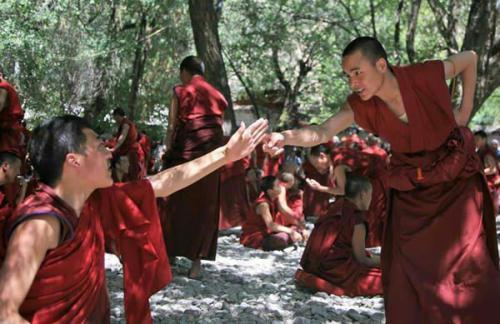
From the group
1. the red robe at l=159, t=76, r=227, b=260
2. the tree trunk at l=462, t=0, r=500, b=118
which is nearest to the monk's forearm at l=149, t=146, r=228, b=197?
the red robe at l=159, t=76, r=227, b=260

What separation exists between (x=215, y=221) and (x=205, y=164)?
2.94 metres

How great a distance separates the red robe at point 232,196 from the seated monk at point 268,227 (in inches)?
47.1

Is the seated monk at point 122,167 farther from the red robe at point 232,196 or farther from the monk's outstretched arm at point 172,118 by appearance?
the monk's outstretched arm at point 172,118

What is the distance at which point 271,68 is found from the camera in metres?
20.0

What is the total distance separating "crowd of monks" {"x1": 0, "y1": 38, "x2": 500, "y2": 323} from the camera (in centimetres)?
230

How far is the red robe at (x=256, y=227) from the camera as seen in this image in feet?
23.7

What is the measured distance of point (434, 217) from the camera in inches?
125

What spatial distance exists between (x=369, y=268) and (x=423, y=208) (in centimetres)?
194

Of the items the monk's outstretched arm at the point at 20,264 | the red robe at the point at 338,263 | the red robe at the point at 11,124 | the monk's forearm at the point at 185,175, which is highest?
the red robe at the point at 11,124

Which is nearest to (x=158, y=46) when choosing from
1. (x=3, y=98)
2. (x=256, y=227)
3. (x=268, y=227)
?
(x=256, y=227)

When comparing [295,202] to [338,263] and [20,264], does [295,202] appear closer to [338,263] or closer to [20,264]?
[338,263]

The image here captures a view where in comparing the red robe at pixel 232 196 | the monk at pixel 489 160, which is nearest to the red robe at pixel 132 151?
the red robe at pixel 232 196

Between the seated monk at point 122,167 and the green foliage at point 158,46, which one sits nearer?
the seated monk at point 122,167

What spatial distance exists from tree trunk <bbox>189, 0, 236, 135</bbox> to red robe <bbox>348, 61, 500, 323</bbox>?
4789mm
